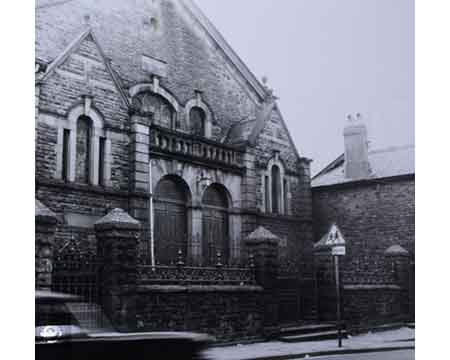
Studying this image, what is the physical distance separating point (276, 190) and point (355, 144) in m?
2.73

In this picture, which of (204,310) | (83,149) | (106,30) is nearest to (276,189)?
(204,310)

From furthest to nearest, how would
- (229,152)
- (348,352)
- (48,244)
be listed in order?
(229,152), (348,352), (48,244)

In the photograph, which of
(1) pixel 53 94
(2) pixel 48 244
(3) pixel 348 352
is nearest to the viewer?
(2) pixel 48 244

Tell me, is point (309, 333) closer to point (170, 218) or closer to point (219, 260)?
point (219, 260)

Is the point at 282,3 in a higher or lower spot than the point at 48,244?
higher

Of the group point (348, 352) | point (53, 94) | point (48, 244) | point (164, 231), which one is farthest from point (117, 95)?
point (348, 352)

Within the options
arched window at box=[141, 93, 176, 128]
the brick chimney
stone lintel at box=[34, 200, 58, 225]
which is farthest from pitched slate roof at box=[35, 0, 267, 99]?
stone lintel at box=[34, 200, 58, 225]

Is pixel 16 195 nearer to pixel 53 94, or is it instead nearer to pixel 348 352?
pixel 53 94

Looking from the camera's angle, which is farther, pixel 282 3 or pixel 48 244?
pixel 282 3

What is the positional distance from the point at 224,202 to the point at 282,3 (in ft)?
12.5

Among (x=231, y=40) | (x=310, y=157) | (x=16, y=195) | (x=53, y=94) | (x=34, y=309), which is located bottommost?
(x=34, y=309)

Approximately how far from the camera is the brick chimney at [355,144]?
7262 mm

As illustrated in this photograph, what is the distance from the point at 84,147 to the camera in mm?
6863
